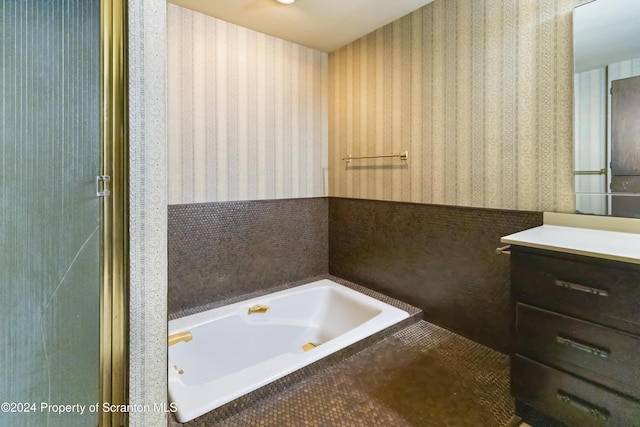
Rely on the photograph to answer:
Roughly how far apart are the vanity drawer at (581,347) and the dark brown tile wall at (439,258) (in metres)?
0.60

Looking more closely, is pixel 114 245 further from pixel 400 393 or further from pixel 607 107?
pixel 607 107

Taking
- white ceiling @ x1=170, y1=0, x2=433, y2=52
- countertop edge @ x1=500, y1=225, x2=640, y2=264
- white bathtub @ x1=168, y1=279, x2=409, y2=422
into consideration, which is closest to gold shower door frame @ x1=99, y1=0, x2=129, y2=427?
white bathtub @ x1=168, y1=279, x2=409, y2=422

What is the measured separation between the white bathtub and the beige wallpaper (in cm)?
91

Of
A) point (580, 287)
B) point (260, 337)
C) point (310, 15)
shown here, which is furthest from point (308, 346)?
point (310, 15)

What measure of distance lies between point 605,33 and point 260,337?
2544 mm

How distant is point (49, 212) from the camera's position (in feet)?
2.64

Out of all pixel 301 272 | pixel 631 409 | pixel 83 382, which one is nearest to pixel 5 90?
pixel 83 382

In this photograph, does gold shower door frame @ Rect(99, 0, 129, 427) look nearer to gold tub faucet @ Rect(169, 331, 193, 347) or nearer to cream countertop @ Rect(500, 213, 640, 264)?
gold tub faucet @ Rect(169, 331, 193, 347)

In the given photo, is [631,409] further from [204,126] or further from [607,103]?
[204,126]

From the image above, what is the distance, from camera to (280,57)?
2.54 metres

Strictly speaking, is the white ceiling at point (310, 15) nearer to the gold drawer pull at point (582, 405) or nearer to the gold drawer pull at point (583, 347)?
the gold drawer pull at point (583, 347)

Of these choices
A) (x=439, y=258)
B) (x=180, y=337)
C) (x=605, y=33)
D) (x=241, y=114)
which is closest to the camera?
(x=605, y=33)

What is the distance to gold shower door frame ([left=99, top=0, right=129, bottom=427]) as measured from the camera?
783 millimetres

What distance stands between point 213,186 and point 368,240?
4.26 feet
